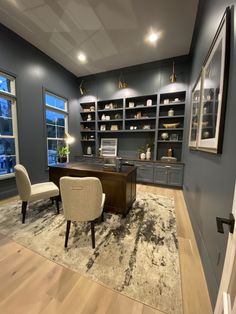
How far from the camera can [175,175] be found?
11.9 feet

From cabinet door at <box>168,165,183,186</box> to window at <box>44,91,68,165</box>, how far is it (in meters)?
3.40

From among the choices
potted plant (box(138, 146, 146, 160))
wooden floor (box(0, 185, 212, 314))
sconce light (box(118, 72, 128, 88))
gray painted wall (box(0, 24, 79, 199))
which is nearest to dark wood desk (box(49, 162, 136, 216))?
wooden floor (box(0, 185, 212, 314))

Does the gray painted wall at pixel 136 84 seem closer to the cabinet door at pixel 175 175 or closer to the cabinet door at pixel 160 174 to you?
the cabinet door at pixel 160 174

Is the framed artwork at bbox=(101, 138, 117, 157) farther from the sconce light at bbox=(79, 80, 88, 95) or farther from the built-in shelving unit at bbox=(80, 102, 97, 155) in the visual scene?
the sconce light at bbox=(79, 80, 88, 95)

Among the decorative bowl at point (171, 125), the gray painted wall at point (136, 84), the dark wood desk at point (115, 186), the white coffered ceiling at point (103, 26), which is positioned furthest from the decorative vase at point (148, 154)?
the white coffered ceiling at point (103, 26)

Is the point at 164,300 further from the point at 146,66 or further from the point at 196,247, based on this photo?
the point at 146,66

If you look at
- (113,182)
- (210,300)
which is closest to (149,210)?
(113,182)

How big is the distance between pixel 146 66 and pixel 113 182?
11.6 ft

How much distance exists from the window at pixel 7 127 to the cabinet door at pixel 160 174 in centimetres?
347

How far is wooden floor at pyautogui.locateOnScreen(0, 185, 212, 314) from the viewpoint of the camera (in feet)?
3.39

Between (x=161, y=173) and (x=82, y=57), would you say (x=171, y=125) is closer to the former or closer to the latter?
(x=161, y=173)

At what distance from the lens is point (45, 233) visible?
1.86m

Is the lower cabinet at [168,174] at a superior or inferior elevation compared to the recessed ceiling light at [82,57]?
inferior

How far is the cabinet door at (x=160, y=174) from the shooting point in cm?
373
